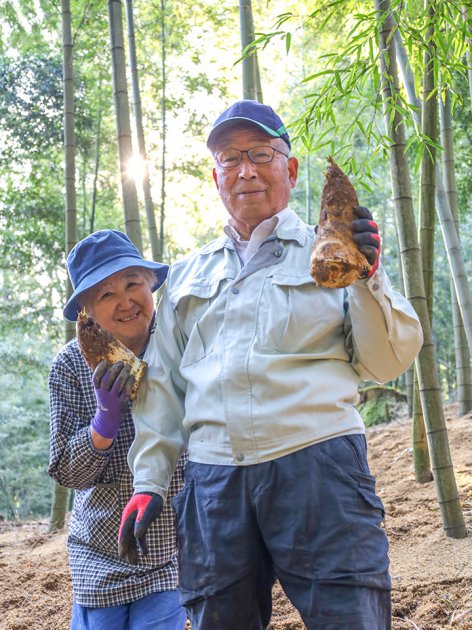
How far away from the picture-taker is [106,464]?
2.01 meters

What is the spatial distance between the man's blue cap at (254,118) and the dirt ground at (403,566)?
1674 millimetres

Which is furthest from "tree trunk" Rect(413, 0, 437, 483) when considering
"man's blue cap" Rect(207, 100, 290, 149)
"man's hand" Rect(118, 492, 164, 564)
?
"man's hand" Rect(118, 492, 164, 564)

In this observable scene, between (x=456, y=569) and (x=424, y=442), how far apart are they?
1267 mm

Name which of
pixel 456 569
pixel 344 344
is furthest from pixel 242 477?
pixel 456 569

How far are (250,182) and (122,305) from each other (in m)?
0.62

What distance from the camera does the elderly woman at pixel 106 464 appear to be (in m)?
1.94

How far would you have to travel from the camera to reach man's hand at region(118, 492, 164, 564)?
62.2 inches

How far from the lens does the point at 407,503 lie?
3969 mm

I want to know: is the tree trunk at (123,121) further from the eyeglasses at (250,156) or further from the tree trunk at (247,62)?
the eyeglasses at (250,156)

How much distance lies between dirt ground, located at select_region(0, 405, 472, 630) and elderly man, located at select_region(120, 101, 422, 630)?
45.5 inches

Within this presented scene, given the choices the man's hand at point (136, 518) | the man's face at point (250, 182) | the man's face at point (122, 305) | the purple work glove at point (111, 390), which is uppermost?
the man's face at point (250, 182)

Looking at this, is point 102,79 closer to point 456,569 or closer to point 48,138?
point 48,138

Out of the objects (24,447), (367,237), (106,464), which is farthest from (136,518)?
(24,447)

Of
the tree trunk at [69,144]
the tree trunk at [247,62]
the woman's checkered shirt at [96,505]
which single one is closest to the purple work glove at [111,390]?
the woman's checkered shirt at [96,505]
